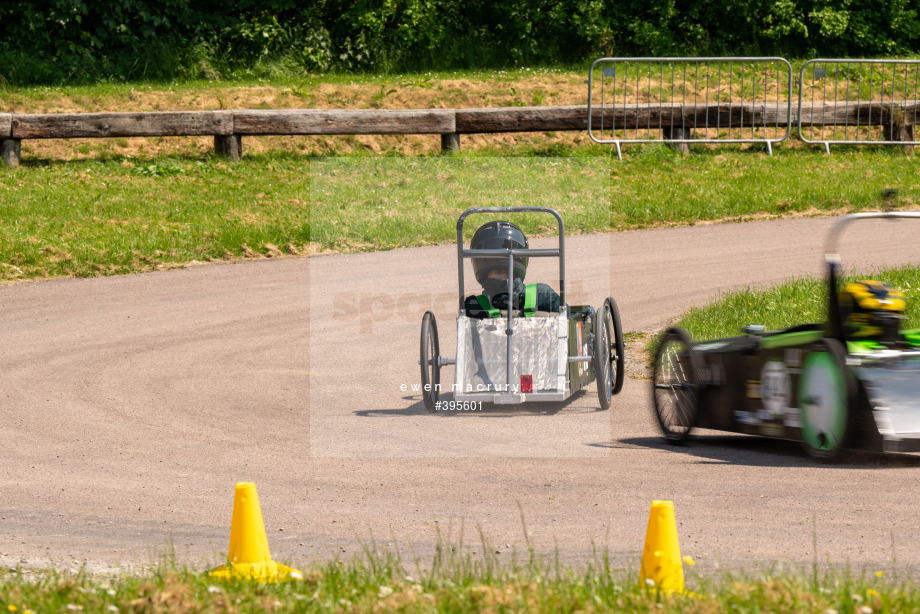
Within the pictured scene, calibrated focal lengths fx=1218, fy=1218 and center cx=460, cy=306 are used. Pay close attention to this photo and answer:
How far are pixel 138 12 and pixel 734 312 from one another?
70.3 feet

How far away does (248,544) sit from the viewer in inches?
187

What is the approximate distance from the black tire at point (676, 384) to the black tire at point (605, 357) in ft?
1.54

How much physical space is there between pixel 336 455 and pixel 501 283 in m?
2.31

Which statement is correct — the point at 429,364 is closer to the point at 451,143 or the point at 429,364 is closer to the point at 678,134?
the point at 451,143

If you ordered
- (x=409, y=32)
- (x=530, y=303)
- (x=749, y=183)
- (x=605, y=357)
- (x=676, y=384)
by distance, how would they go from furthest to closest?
(x=409, y=32)
(x=749, y=183)
(x=530, y=303)
(x=605, y=357)
(x=676, y=384)

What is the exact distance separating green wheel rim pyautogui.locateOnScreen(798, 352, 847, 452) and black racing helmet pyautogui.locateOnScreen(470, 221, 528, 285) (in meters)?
2.74

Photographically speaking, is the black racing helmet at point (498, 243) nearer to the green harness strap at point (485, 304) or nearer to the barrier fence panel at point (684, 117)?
the green harness strap at point (485, 304)

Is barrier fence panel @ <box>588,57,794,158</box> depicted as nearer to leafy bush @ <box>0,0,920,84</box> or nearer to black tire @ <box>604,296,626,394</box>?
leafy bush @ <box>0,0,920,84</box>

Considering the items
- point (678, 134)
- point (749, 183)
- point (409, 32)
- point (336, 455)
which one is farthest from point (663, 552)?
point (409, 32)

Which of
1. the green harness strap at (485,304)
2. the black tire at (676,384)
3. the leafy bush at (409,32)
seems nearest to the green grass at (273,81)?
the leafy bush at (409,32)

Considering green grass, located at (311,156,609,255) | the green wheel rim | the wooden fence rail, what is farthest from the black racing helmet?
the wooden fence rail

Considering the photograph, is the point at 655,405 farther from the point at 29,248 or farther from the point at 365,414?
the point at 29,248

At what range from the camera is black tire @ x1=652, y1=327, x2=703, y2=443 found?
773 cm

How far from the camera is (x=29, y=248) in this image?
49.5 ft
